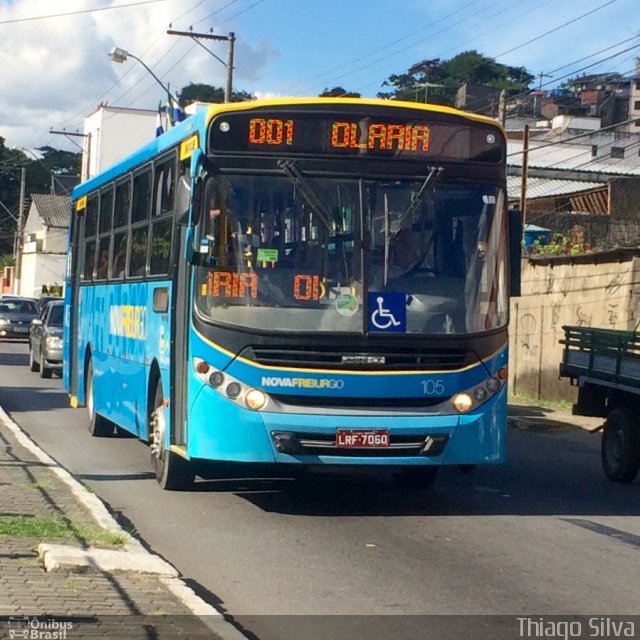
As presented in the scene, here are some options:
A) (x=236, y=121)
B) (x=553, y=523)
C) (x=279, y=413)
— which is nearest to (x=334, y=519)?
(x=279, y=413)

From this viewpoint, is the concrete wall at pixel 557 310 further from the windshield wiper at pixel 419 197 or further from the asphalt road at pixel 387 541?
the windshield wiper at pixel 419 197

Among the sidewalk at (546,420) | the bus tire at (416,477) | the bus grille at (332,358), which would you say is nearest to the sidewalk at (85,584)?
the bus grille at (332,358)

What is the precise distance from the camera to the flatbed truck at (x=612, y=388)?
12.5 m

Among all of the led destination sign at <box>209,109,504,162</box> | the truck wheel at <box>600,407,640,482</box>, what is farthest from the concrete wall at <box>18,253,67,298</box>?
the led destination sign at <box>209,109,504,162</box>

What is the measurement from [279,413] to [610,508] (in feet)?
11.1

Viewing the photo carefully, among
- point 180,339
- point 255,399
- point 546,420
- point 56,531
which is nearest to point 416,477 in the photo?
point 255,399

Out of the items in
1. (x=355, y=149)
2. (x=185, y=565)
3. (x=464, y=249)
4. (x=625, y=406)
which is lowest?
(x=185, y=565)

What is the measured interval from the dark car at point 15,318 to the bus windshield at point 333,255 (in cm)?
3203

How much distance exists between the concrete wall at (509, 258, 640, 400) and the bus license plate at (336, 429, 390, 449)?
44.1 feet

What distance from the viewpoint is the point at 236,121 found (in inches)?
390

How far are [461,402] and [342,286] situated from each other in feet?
4.49

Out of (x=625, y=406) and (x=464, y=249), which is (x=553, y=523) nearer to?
(x=464, y=249)

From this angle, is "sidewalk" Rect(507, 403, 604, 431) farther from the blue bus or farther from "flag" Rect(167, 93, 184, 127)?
"flag" Rect(167, 93, 184, 127)

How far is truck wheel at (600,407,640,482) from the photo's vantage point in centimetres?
1251
